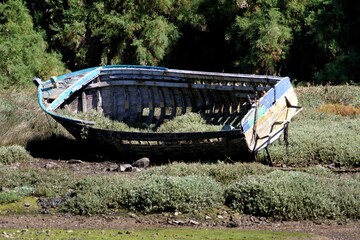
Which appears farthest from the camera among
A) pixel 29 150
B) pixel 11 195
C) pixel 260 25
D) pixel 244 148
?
pixel 260 25

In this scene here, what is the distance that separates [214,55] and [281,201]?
17.2m

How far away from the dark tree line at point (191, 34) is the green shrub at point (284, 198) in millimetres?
13629

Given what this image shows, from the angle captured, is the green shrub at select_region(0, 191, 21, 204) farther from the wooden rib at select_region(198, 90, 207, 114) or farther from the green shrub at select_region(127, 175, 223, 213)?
the wooden rib at select_region(198, 90, 207, 114)

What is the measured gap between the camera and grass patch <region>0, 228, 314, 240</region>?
35.9ft

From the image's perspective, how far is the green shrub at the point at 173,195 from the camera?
12.4 metres

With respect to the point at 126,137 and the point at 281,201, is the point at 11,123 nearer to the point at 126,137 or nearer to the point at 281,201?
the point at 126,137

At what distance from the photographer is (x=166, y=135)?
15.7 metres

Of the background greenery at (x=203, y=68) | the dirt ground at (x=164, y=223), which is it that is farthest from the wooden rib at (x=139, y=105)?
the dirt ground at (x=164, y=223)

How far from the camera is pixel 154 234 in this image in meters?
11.2

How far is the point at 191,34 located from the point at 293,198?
1741 centimetres

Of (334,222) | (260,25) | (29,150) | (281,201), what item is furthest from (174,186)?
(260,25)

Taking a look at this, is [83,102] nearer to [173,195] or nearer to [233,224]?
[173,195]

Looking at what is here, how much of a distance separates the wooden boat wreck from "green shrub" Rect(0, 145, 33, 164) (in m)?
0.95

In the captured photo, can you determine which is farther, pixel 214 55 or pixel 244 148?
pixel 214 55
